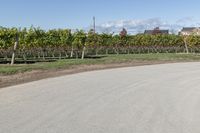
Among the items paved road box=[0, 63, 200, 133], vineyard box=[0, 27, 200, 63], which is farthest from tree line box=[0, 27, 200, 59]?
paved road box=[0, 63, 200, 133]

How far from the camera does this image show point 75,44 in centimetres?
4378

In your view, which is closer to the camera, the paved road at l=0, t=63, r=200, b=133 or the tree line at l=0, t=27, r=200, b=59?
the paved road at l=0, t=63, r=200, b=133

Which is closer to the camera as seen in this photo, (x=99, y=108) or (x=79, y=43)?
(x=99, y=108)

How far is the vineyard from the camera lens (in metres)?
38.9

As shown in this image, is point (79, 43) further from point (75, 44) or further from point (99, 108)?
point (99, 108)

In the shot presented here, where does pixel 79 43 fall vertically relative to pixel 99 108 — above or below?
above

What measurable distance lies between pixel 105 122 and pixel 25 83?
25.1 ft

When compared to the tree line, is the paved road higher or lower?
lower

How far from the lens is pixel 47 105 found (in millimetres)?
10492

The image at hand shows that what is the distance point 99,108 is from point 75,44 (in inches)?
1333

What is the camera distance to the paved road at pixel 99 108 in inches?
315

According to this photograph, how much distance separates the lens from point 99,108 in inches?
401

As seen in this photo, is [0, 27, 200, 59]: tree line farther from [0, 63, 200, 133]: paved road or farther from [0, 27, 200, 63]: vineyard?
[0, 63, 200, 133]: paved road

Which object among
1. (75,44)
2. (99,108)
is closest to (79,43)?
(75,44)
